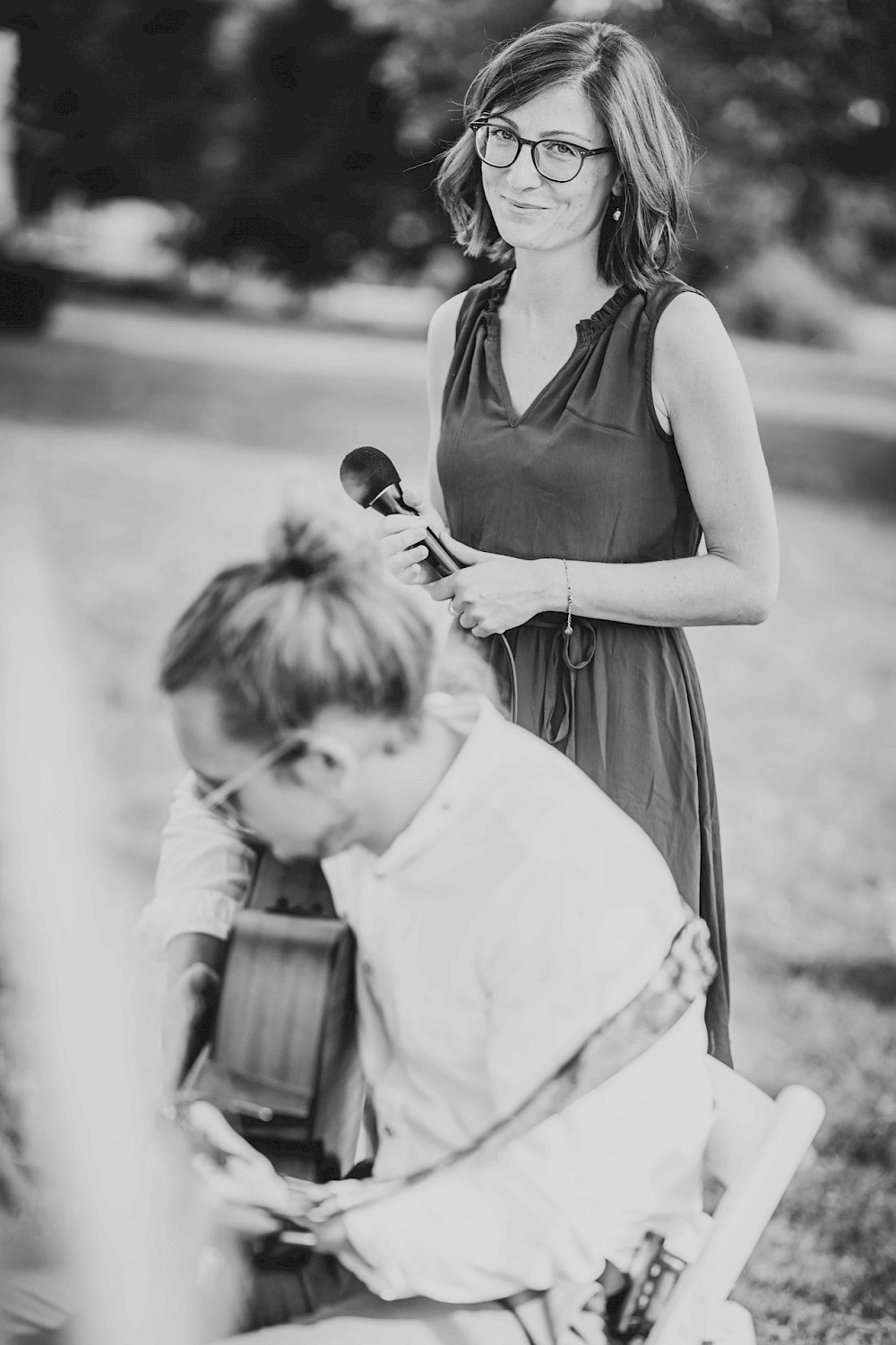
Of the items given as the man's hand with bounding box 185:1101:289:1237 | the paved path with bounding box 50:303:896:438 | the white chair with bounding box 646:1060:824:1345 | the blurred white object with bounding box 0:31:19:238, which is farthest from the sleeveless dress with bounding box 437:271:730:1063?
the blurred white object with bounding box 0:31:19:238

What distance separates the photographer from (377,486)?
6.97 feet

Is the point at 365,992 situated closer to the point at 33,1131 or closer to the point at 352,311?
the point at 33,1131

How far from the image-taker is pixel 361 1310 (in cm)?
160

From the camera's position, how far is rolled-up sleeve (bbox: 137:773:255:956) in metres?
1.86

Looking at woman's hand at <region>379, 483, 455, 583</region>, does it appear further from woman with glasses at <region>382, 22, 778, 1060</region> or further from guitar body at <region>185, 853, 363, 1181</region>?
guitar body at <region>185, 853, 363, 1181</region>

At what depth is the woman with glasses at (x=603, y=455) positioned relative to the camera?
2209mm


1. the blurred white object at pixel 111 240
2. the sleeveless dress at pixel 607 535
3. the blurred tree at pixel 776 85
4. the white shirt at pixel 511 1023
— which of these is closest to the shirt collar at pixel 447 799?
the white shirt at pixel 511 1023

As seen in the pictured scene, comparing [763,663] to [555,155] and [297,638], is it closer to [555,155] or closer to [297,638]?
[555,155]

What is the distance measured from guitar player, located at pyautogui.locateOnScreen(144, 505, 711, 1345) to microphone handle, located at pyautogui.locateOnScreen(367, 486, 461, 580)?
52 centimetres

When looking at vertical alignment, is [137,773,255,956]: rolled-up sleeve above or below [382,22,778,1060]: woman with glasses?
below

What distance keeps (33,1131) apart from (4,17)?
26.2 metres

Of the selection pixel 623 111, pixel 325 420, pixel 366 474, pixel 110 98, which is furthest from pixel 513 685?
pixel 110 98

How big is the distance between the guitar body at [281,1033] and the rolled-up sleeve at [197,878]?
0.56ft

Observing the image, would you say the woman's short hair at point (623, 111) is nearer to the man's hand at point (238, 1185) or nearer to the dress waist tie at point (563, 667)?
the dress waist tie at point (563, 667)
